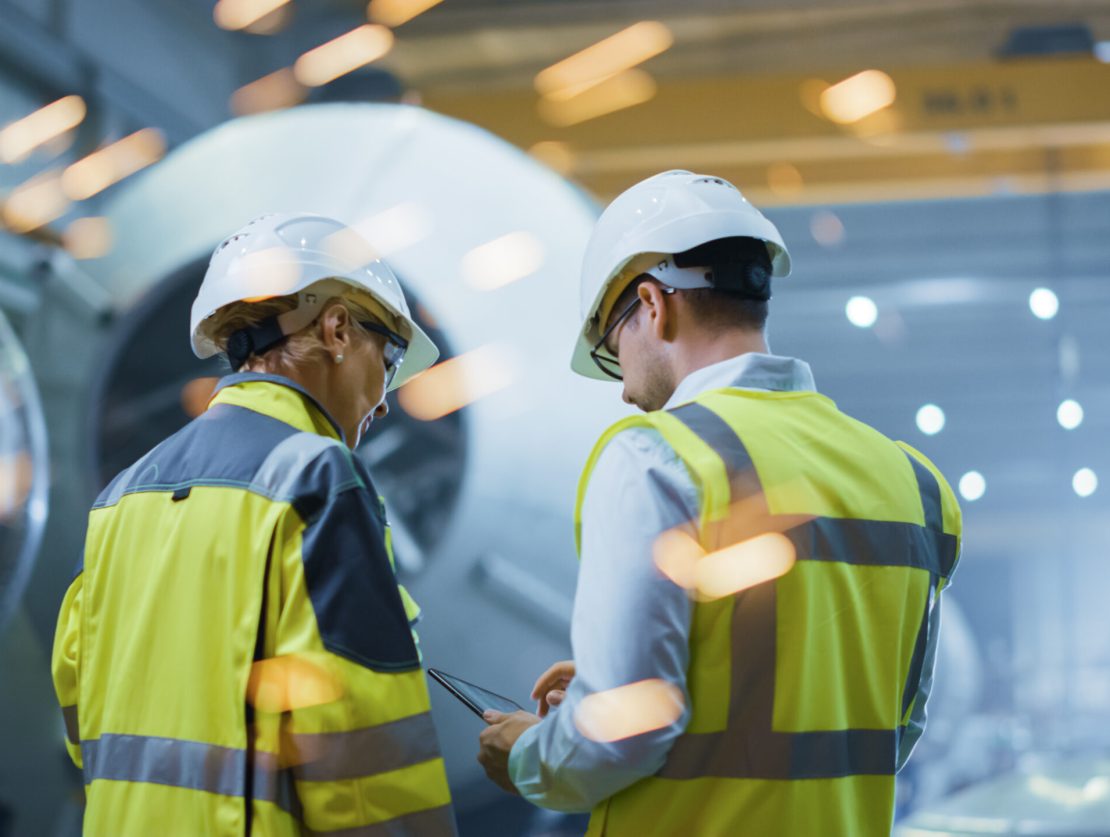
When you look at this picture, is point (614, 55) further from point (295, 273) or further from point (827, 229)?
point (295, 273)

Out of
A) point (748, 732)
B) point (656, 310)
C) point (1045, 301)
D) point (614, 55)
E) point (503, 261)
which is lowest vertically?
point (748, 732)

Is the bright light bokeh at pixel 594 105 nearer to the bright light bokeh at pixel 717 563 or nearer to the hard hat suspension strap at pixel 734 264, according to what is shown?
the hard hat suspension strap at pixel 734 264

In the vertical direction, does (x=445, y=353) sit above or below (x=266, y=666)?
above

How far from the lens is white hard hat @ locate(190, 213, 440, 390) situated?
165cm

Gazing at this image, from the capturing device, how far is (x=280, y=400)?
153 cm

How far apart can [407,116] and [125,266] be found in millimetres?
769

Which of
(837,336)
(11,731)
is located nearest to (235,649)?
(11,731)

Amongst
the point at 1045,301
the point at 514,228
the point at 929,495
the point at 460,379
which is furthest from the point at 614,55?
the point at 929,495

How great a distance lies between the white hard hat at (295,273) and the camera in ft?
5.41

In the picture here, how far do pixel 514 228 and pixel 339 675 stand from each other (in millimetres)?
1684

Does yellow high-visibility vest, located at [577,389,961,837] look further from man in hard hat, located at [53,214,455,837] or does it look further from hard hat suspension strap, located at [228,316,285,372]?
hard hat suspension strap, located at [228,316,285,372]

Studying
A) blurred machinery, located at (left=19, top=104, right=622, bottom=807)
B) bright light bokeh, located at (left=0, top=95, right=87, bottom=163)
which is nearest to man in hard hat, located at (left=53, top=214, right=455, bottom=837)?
blurred machinery, located at (left=19, top=104, right=622, bottom=807)

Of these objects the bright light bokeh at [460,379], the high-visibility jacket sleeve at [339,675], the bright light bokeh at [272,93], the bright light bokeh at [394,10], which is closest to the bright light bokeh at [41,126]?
the bright light bokeh at [272,93]

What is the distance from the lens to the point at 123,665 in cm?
144
